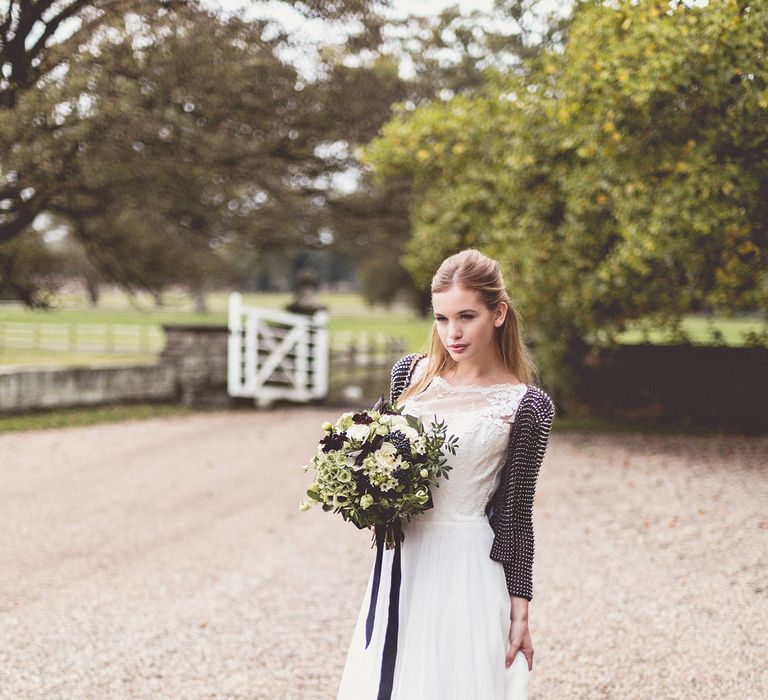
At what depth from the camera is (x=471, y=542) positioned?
229 cm

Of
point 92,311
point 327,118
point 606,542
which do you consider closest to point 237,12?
point 327,118

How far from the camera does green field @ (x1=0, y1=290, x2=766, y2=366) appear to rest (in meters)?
13.0

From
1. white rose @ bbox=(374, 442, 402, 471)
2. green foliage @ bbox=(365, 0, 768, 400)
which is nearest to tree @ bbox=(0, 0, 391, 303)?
green foliage @ bbox=(365, 0, 768, 400)

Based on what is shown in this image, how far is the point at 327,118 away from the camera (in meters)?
11.0

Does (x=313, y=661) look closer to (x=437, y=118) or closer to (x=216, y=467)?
(x=216, y=467)

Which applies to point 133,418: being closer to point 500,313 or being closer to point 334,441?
point 334,441

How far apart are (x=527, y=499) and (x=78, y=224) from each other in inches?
390

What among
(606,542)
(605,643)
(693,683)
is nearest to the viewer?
(693,683)

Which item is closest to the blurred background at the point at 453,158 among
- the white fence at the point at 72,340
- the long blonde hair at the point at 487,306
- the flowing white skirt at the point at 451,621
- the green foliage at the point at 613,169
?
the green foliage at the point at 613,169

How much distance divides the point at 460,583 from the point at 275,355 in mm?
11653

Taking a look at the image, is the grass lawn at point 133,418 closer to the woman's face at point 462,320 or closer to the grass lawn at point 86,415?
the grass lawn at point 86,415

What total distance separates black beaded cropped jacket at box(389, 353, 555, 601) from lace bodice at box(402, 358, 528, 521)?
45 mm

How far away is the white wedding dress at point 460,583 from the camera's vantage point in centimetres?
225

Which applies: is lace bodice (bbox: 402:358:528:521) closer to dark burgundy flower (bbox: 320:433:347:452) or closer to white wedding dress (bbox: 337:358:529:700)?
white wedding dress (bbox: 337:358:529:700)
